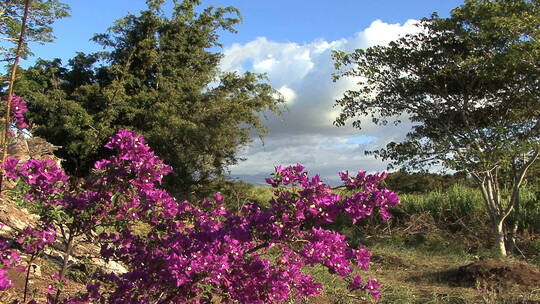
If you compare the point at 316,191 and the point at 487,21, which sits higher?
the point at 487,21

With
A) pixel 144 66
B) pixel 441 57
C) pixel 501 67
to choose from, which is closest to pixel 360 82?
pixel 441 57

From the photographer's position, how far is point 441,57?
8961mm

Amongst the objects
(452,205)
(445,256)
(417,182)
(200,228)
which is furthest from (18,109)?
(417,182)

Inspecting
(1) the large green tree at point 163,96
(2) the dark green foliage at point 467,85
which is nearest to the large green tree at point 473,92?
(2) the dark green foliage at point 467,85

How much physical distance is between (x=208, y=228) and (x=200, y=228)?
0.25 metres

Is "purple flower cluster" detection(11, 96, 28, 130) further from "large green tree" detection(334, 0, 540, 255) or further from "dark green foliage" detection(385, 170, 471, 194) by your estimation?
"dark green foliage" detection(385, 170, 471, 194)

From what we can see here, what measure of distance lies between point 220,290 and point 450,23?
7.52m

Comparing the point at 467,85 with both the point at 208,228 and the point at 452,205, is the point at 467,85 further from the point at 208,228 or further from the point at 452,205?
the point at 208,228

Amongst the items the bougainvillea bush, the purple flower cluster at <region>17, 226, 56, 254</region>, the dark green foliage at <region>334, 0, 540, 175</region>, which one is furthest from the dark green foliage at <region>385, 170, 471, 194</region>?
the purple flower cluster at <region>17, 226, 56, 254</region>

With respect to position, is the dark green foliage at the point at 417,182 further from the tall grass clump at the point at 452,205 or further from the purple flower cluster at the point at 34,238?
the purple flower cluster at the point at 34,238

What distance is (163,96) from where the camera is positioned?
14.3 m

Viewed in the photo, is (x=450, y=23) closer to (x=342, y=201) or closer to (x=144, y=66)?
(x=342, y=201)

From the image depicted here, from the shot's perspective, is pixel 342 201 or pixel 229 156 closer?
pixel 342 201

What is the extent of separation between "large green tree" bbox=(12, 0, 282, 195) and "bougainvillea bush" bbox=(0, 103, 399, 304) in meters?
10.7
